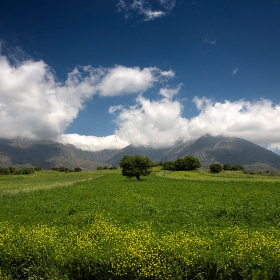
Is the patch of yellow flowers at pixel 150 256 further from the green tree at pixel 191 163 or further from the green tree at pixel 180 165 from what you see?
the green tree at pixel 180 165

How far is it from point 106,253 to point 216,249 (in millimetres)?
5421

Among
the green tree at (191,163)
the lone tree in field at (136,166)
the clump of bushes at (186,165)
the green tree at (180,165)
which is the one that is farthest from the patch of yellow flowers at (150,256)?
the green tree at (180,165)

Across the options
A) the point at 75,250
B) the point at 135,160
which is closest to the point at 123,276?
the point at 75,250

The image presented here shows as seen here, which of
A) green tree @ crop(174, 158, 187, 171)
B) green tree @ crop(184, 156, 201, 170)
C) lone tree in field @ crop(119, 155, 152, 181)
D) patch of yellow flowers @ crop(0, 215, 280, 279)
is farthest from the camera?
green tree @ crop(174, 158, 187, 171)

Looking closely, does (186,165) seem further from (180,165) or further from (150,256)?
(150,256)

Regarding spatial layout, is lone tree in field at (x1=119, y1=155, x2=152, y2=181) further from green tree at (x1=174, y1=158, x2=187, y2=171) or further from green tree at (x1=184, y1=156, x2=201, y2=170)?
green tree at (x1=174, y1=158, x2=187, y2=171)

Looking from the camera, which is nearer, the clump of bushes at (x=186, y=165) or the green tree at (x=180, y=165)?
the clump of bushes at (x=186, y=165)

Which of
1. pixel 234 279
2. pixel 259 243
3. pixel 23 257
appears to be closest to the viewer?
pixel 234 279

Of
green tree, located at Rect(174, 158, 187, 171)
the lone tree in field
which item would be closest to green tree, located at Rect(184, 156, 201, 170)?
green tree, located at Rect(174, 158, 187, 171)

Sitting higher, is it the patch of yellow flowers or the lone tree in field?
the lone tree in field

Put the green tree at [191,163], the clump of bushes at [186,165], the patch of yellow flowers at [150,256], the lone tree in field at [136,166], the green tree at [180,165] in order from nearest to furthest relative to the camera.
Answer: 1. the patch of yellow flowers at [150,256]
2. the lone tree in field at [136,166]
3. the green tree at [191,163]
4. the clump of bushes at [186,165]
5. the green tree at [180,165]

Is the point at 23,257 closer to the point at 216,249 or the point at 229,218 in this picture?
the point at 216,249

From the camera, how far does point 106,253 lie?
412 inches

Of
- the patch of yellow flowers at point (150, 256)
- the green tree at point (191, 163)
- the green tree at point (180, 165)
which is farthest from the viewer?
the green tree at point (180, 165)
